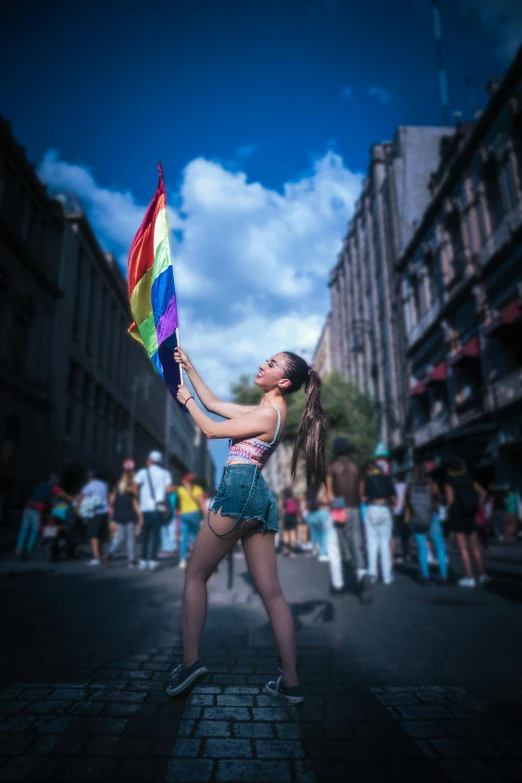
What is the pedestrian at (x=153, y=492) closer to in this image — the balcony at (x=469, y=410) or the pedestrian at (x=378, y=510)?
the pedestrian at (x=378, y=510)

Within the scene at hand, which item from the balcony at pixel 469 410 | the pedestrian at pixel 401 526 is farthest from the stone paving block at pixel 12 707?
the balcony at pixel 469 410

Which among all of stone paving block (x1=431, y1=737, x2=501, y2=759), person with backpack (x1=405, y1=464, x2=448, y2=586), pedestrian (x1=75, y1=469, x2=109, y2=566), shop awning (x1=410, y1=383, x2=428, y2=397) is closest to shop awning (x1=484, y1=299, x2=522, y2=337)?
shop awning (x1=410, y1=383, x2=428, y2=397)

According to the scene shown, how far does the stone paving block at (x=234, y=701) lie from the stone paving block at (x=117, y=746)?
0.58 metres

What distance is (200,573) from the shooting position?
110 inches

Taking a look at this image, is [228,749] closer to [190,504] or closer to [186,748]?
[186,748]

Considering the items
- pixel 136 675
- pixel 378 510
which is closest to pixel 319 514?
pixel 378 510

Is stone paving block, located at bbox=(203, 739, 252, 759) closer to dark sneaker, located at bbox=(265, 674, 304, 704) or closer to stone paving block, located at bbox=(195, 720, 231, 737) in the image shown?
stone paving block, located at bbox=(195, 720, 231, 737)

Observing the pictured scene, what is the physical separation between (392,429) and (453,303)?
34.8ft

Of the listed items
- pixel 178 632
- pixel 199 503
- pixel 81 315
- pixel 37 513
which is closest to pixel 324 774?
pixel 178 632

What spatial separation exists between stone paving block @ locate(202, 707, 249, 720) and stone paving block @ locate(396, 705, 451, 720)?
733 mm

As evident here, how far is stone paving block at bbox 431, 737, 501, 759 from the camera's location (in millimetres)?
2078

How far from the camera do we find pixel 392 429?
102 feet

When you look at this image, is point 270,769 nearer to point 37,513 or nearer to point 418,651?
point 418,651

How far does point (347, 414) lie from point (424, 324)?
789 centimetres
